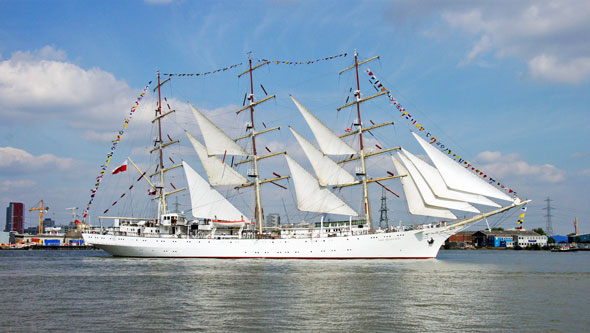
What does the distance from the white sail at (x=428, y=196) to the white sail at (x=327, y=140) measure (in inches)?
351

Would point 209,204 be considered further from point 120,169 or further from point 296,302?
point 296,302

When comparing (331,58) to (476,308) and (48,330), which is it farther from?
Result: (48,330)

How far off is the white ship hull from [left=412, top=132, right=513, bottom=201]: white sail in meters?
6.44

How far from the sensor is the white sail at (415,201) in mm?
57688

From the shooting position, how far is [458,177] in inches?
2141

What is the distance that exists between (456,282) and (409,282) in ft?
10.7

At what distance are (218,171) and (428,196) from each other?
27.7m

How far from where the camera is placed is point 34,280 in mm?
39594

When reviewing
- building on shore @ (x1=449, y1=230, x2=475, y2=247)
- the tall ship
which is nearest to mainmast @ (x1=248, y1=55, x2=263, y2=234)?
the tall ship

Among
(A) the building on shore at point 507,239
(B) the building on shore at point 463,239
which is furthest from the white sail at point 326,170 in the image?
(B) the building on shore at point 463,239

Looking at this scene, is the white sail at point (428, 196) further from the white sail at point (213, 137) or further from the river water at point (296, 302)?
the white sail at point (213, 137)

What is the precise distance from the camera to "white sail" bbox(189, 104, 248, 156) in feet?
230

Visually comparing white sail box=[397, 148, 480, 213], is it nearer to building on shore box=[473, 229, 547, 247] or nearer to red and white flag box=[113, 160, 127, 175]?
red and white flag box=[113, 160, 127, 175]

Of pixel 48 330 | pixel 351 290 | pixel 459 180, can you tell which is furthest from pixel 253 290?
pixel 459 180
